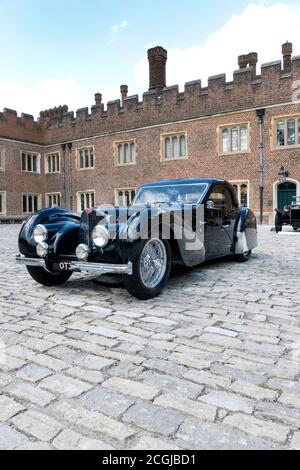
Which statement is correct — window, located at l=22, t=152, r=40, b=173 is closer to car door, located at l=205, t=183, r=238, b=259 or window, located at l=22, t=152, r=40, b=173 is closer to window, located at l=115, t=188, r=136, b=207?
window, located at l=115, t=188, r=136, b=207

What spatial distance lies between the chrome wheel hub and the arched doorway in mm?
15248

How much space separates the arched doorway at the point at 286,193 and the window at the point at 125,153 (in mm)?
9260

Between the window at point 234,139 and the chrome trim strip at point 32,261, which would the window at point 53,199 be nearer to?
the window at point 234,139

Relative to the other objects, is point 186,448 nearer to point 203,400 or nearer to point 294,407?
point 203,400

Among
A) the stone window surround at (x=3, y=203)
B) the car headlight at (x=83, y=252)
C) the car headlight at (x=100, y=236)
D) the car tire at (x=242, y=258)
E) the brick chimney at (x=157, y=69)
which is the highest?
the brick chimney at (x=157, y=69)

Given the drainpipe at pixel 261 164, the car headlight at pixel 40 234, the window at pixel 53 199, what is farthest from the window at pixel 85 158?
the car headlight at pixel 40 234

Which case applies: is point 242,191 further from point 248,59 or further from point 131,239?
point 131,239

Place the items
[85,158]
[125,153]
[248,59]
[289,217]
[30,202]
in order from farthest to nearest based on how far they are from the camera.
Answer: [30,202] < [85,158] < [125,153] < [248,59] < [289,217]

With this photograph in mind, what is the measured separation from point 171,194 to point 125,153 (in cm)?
1807

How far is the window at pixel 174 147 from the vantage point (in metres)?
21.0

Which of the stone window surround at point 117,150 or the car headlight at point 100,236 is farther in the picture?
the stone window surround at point 117,150

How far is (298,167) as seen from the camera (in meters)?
17.4

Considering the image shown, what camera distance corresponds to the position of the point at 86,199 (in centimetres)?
2536

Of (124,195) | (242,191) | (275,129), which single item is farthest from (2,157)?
(275,129)
